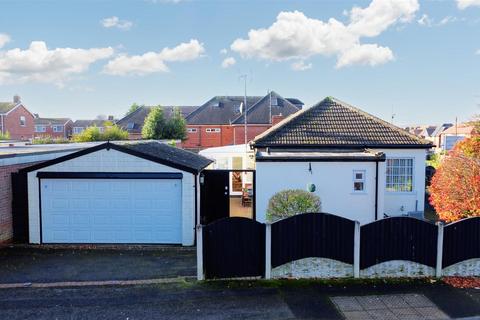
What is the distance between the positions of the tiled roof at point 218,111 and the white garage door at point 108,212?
3663 cm

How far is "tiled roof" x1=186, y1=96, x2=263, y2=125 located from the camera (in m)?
50.5

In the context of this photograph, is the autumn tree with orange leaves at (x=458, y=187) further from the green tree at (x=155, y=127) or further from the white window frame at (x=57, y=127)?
the white window frame at (x=57, y=127)

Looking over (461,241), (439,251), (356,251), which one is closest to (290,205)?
(356,251)

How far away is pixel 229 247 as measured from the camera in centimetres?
968

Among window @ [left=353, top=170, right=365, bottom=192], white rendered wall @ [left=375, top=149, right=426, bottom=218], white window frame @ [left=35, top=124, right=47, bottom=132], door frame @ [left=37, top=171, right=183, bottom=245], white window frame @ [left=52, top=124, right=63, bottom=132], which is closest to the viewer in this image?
door frame @ [left=37, top=171, right=183, bottom=245]

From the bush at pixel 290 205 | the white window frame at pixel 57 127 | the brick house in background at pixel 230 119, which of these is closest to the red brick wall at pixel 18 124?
the white window frame at pixel 57 127

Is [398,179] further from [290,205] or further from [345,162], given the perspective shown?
[290,205]

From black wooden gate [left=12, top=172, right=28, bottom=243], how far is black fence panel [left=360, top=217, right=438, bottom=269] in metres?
10.5

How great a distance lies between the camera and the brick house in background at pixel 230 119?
46812 mm

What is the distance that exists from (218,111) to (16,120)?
32.8 metres


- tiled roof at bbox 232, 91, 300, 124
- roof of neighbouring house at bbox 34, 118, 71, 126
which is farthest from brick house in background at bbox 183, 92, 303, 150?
roof of neighbouring house at bbox 34, 118, 71, 126

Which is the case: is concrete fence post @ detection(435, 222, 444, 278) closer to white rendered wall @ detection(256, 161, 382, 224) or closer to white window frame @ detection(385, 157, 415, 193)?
white rendered wall @ detection(256, 161, 382, 224)

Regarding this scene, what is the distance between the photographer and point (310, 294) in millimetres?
8945

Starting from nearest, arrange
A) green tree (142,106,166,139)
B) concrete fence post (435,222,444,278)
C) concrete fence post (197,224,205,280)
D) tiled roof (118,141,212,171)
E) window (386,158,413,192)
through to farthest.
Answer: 1. concrete fence post (197,224,205,280)
2. concrete fence post (435,222,444,278)
3. tiled roof (118,141,212,171)
4. window (386,158,413,192)
5. green tree (142,106,166,139)
